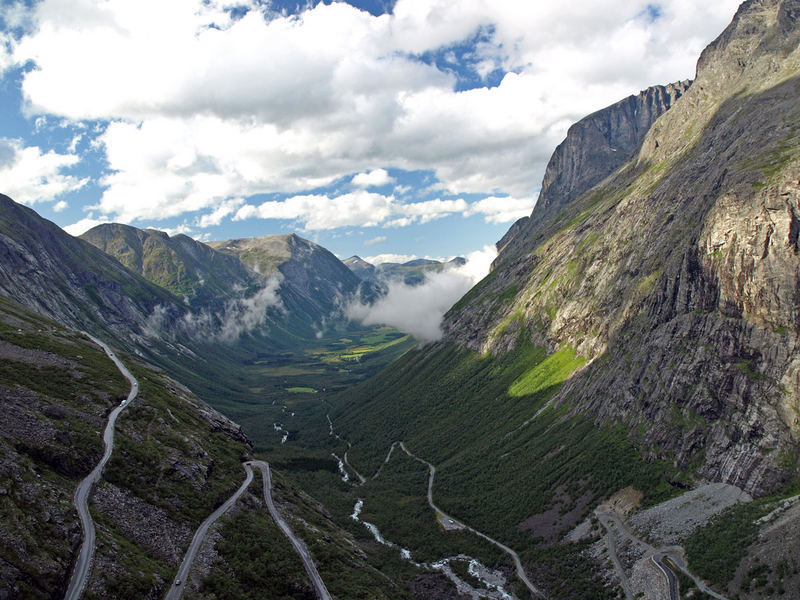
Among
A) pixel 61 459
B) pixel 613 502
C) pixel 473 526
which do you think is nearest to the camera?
pixel 61 459

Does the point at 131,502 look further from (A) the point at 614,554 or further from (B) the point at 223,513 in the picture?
(A) the point at 614,554

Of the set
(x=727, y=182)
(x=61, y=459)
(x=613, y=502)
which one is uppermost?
(x=727, y=182)

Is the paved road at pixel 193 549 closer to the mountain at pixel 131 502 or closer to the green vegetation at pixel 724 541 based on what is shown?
the mountain at pixel 131 502

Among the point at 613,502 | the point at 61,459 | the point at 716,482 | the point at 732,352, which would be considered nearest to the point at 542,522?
the point at 613,502

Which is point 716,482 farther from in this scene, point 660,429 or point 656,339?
point 656,339

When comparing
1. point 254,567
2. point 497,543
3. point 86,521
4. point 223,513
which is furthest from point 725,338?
point 86,521

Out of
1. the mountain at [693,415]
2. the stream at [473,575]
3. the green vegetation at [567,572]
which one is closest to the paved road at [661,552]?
the mountain at [693,415]
